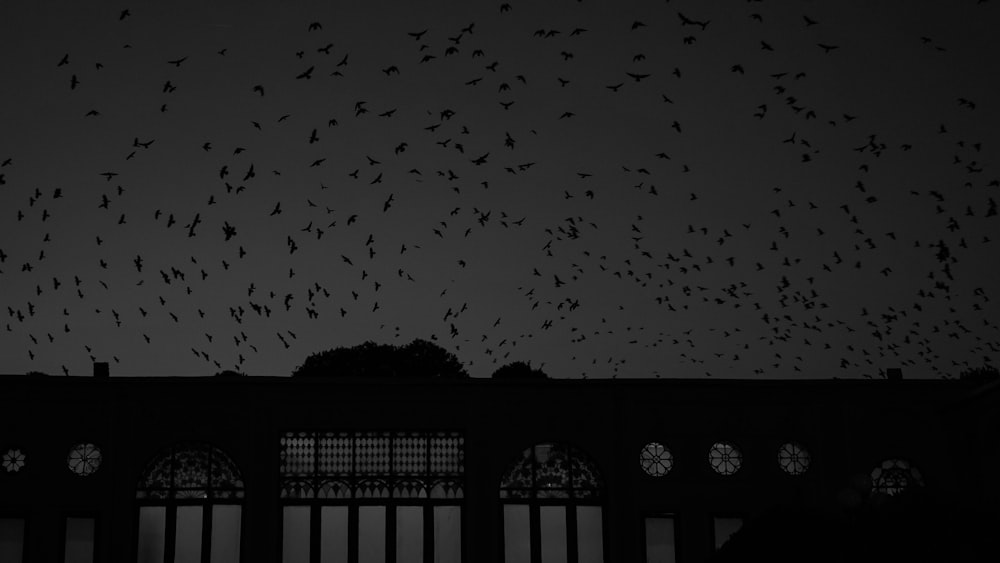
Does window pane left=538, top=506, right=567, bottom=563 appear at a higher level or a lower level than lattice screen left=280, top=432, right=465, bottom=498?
lower

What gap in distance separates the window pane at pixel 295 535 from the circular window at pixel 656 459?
569 centimetres

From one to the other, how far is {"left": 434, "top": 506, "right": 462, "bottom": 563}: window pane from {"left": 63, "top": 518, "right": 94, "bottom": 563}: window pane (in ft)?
18.2

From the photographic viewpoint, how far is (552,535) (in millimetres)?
20109

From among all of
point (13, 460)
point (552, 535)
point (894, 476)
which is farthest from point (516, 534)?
point (13, 460)

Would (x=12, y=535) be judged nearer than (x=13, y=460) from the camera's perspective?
Yes

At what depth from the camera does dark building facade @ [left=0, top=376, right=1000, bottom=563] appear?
1953cm

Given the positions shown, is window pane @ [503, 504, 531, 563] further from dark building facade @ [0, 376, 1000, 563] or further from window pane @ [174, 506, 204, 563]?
window pane @ [174, 506, 204, 563]

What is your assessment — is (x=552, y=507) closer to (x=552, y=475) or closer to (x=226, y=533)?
(x=552, y=475)

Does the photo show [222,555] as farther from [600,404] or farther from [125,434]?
[600,404]

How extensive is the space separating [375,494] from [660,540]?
4.81 metres

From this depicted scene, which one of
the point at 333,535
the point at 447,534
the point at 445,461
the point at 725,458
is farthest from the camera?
the point at 725,458

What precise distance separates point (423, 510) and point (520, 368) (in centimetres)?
2131

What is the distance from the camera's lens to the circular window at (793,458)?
20.4m

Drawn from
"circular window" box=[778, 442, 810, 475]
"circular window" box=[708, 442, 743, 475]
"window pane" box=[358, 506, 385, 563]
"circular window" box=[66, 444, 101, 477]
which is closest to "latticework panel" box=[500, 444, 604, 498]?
"circular window" box=[708, 442, 743, 475]
